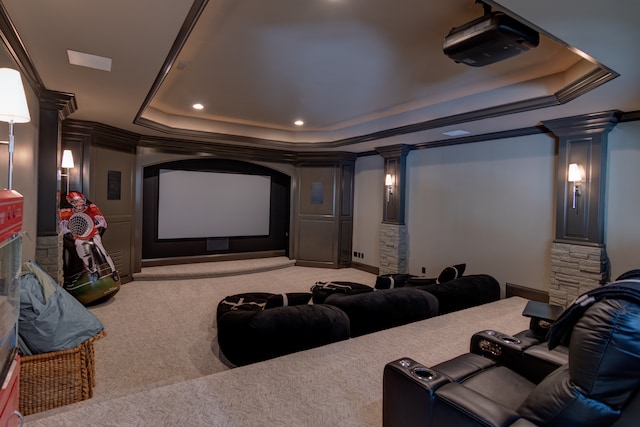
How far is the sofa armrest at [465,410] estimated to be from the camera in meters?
1.22

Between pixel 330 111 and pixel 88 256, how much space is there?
3943mm

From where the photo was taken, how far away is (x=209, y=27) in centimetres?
276

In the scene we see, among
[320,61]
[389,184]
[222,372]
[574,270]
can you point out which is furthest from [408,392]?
[389,184]

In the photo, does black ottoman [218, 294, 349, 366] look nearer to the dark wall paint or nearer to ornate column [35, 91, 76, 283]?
ornate column [35, 91, 76, 283]

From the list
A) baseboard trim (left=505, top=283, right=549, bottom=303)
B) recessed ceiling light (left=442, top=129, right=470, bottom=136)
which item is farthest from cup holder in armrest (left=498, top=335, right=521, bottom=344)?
recessed ceiling light (left=442, top=129, right=470, bottom=136)

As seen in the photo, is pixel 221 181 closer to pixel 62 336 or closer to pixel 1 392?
pixel 62 336

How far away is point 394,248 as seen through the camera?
6250mm

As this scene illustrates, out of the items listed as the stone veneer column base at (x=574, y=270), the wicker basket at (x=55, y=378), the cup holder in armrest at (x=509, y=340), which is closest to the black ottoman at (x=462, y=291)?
the stone veneer column base at (x=574, y=270)

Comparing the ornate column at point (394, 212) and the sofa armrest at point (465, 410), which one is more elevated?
the ornate column at point (394, 212)

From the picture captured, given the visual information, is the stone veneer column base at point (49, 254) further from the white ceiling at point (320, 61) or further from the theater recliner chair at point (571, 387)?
the theater recliner chair at point (571, 387)

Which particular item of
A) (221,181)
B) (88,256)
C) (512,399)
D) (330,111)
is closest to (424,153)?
(330,111)

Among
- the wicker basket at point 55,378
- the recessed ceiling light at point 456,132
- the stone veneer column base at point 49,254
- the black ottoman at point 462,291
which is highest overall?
the recessed ceiling light at point 456,132

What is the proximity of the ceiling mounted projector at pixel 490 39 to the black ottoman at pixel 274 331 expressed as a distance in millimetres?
2222

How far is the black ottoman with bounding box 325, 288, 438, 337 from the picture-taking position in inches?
119
